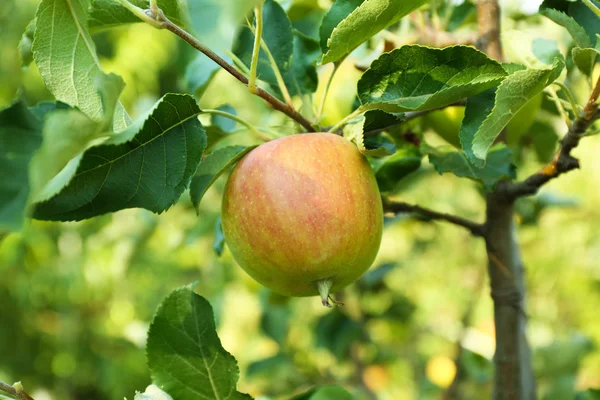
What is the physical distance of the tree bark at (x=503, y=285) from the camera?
64cm

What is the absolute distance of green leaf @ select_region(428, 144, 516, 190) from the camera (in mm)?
539

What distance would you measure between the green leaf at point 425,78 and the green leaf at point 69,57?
0.19 metres

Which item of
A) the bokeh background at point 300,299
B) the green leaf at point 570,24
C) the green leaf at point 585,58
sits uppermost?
the green leaf at point 570,24

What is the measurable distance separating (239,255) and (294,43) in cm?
26

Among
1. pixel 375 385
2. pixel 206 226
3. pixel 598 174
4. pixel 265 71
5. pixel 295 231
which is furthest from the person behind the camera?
pixel 598 174

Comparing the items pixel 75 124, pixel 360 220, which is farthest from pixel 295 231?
pixel 75 124

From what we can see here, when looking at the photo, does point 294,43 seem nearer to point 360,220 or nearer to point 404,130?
point 404,130

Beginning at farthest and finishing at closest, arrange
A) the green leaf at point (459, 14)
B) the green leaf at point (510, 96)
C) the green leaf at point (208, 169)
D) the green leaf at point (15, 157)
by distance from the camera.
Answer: the green leaf at point (459, 14), the green leaf at point (208, 169), the green leaf at point (510, 96), the green leaf at point (15, 157)

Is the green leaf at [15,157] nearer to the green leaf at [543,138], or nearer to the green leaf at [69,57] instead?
the green leaf at [69,57]

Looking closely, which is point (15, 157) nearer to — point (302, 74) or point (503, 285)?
point (302, 74)

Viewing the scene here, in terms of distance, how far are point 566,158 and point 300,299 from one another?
4.21ft

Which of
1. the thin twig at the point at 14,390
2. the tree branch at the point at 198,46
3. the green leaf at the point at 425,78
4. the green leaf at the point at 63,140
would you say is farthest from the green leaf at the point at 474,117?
the thin twig at the point at 14,390

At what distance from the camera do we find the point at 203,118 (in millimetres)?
750

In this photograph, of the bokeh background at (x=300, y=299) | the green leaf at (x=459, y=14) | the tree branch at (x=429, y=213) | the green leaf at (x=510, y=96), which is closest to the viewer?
the green leaf at (x=510, y=96)
